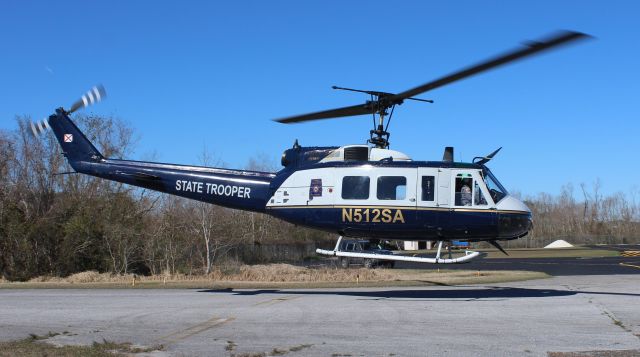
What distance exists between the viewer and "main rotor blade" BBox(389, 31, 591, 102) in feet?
31.4

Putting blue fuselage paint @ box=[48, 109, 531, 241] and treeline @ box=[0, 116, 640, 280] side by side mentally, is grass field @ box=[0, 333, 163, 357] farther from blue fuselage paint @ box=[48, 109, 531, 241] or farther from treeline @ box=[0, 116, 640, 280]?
treeline @ box=[0, 116, 640, 280]

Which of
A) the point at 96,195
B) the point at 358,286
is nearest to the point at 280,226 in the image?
the point at 96,195

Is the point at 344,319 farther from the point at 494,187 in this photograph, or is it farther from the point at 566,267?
the point at 566,267

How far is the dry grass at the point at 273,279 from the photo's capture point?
21.5 metres

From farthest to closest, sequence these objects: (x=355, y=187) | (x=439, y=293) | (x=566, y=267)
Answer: (x=566, y=267), (x=439, y=293), (x=355, y=187)

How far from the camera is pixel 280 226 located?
49562mm

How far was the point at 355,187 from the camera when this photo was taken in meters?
16.0

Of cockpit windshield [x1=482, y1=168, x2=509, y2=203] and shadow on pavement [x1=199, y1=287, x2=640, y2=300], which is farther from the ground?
cockpit windshield [x1=482, y1=168, x2=509, y2=203]

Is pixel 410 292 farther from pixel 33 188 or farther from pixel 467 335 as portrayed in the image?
pixel 33 188

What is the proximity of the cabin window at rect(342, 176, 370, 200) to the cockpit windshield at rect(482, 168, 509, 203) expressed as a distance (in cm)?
322

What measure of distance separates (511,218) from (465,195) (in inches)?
53.6

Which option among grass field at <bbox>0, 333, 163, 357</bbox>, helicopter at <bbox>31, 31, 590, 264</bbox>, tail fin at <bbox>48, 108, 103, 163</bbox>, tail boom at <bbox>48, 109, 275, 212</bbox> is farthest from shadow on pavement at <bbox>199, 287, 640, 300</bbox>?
grass field at <bbox>0, 333, 163, 357</bbox>

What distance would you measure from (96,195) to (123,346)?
29173 mm

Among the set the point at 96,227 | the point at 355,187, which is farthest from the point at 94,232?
the point at 355,187
